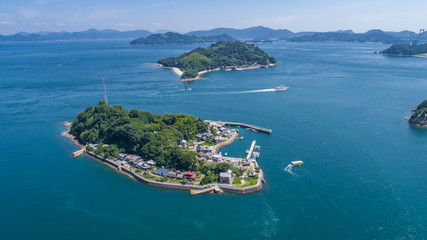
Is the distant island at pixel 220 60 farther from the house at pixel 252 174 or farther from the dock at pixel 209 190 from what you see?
the dock at pixel 209 190

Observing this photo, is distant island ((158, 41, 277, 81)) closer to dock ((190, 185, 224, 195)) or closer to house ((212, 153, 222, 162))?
house ((212, 153, 222, 162))

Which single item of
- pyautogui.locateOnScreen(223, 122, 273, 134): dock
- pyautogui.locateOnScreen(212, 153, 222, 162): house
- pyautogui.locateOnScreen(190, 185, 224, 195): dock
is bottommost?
pyautogui.locateOnScreen(190, 185, 224, 195): dock

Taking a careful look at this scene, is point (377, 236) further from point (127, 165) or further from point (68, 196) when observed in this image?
point (68, 196)

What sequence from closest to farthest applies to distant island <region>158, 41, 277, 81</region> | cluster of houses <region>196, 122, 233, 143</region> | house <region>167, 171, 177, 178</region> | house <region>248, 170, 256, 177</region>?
1. house <region>248, 170, 256, 177</region>
2. house <region>167, 171, 177, 178</region>
3. cluster of houses <region>196, 122, 233, 143</region>
4. distant island <region>158, 41, 277, 81</region>

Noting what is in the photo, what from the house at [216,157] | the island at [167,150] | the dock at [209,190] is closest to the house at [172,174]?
the island at [167,150]

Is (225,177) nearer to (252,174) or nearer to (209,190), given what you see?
(209,190)

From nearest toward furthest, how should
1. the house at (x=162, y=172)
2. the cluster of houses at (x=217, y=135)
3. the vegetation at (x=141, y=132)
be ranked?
the house at (x=162, y=172) → the vegetation at (x=141, y=132) → the cluster of houses at (x=217, y=135)

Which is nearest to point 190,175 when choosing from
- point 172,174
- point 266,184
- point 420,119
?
point 172,174

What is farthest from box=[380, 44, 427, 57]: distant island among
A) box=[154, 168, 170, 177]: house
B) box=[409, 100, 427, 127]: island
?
box=[154, 168, 170, 177]: house

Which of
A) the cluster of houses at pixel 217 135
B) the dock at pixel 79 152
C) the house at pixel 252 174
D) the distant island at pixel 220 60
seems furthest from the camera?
the distant island at pixel 220 60
